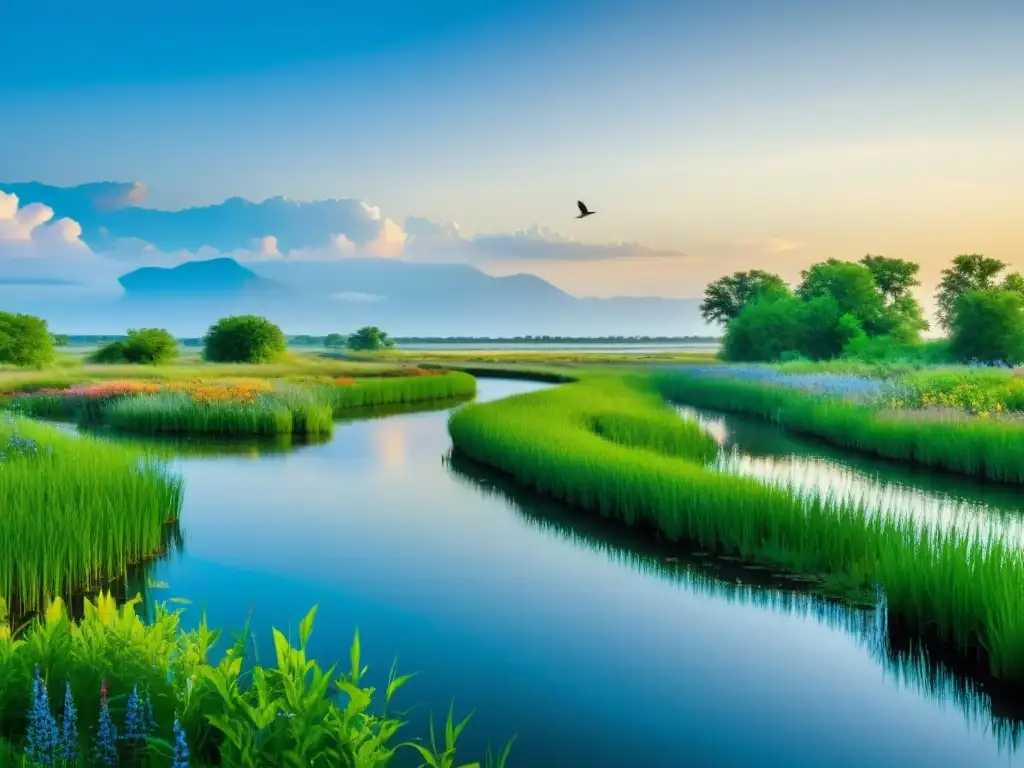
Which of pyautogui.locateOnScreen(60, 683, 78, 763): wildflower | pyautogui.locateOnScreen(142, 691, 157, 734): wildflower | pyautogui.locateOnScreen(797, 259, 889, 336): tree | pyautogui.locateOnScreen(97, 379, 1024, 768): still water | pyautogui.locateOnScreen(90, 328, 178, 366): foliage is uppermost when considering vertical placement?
pyautogui.locateOnScreen(797, 259, 889, 336): tree

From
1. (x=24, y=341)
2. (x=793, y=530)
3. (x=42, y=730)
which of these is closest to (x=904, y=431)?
(x=793, y=530)

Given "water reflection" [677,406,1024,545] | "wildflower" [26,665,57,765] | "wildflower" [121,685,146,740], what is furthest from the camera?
"water reflection" [677,406,1024,545]

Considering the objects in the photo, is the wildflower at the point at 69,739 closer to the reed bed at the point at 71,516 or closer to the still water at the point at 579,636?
the still water at the point at 579,636

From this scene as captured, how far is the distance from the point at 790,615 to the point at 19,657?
25.6 ft

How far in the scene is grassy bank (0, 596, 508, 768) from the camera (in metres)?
4.03

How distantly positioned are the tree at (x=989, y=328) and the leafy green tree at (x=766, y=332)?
42.6 feet

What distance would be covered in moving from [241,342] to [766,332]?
132 feet

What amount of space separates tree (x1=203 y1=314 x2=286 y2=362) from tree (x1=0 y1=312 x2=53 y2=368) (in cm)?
1234

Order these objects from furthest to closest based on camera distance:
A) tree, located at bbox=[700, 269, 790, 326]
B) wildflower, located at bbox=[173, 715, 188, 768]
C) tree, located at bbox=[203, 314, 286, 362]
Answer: tree, located at bbox=[700, 269, 790, 326]
tree, located at bbox=[203, 314, 286, 362]
wildflower, located at bbox=[173, 715, 188, 768]

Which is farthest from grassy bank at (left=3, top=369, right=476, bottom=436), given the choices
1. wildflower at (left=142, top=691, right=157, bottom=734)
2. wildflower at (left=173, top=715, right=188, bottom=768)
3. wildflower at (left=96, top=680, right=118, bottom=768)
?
wildflower at (left=173, top=715, right=188, bottom=768)

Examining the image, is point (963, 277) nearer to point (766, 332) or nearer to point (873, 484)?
point (766, 332)

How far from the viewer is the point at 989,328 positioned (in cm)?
4928

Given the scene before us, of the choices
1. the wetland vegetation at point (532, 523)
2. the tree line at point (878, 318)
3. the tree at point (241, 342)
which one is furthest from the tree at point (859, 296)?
the tree at point (241, 342)

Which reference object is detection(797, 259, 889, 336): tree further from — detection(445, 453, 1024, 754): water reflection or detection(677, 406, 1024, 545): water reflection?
detection(445, 453, 1024, 754): water reflection
